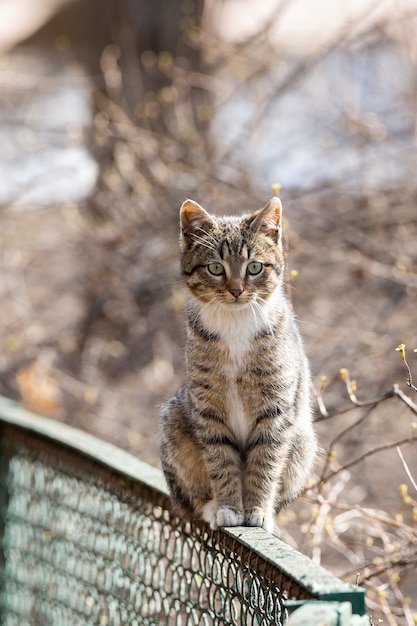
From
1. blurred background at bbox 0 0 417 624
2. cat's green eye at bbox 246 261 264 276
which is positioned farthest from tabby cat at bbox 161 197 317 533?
blurred background at bbox 0 0 417 624

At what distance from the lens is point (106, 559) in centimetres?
300

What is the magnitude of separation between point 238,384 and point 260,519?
382mm

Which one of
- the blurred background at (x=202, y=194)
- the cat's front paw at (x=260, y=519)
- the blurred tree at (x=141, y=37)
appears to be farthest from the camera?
the blurred tree at (x=141, y=37)

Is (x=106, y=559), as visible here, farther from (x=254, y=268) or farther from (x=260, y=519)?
(x=254, y=268)

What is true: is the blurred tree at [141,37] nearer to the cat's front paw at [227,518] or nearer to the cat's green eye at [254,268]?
the cat's green eye at [254,268]

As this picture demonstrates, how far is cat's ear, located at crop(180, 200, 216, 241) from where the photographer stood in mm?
2824

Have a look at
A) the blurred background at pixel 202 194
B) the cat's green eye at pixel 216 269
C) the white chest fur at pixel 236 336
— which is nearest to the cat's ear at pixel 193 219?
the cat's green eye at pixel 216 269

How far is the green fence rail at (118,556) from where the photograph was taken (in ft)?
5.91

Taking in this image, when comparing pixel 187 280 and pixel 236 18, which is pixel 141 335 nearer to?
pixel 236 18

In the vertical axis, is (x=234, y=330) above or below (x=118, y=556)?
above

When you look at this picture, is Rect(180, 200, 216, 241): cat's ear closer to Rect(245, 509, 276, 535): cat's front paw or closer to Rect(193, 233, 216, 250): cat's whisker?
Rect(193, 233, 216, 250): cat's whisker

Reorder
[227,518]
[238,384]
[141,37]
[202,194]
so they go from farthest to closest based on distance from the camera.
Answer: [141,37] < [202,194] < [238,384] < [227,518]

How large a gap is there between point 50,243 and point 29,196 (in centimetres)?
45

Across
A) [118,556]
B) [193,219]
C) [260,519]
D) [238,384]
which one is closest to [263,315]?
[238,384]
